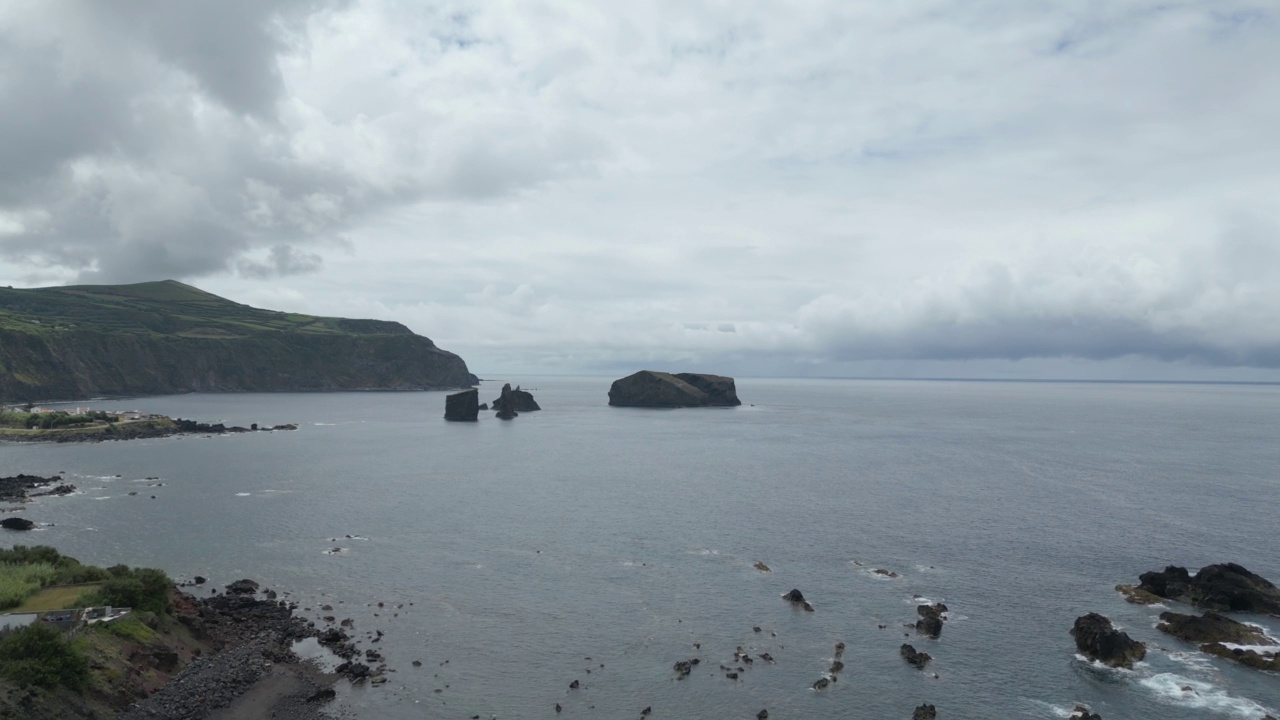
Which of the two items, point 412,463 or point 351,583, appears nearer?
point 351,583

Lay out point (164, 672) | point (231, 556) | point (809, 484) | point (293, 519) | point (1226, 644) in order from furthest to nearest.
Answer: point (809, 484) < point (293, 519) < point (231, 556) < point (1226, 644) < point (164, 672)

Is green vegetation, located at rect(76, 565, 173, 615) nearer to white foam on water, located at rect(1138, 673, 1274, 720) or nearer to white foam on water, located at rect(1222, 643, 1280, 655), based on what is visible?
white foam on water, located at rect(1138, 673, 1274, 720)

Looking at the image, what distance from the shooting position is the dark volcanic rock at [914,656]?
4547 centimetres

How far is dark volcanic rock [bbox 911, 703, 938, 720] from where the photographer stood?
1542 inches

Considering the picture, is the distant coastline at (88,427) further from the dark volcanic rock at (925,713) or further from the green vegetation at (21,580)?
the dark volcanic rock at (925,713)

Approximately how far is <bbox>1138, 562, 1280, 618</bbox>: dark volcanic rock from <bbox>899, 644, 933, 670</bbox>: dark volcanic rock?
25.6 meters

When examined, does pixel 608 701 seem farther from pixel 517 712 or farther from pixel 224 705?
pixel 224 705

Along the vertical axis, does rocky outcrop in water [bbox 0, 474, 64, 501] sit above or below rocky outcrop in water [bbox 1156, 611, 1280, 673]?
above

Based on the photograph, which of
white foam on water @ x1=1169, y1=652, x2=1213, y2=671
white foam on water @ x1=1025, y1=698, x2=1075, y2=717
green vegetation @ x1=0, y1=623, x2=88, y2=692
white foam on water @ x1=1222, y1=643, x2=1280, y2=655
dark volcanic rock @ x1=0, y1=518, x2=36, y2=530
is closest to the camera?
green vegetation @ x1=0, y1=623, x2=88, y2=692

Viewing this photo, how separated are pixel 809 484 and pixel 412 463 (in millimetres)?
69251

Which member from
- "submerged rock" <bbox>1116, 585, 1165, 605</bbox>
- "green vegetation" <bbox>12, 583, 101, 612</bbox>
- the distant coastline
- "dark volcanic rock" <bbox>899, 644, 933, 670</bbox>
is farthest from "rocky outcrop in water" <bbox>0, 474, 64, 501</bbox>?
"submerged rock" <bbox>1116, 585, 1165, 605</bbox>

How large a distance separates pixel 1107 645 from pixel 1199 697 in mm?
5283

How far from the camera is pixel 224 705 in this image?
130ft

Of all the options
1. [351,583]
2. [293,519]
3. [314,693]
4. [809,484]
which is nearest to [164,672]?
[314,693]
